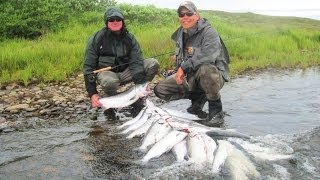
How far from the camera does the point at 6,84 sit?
29.7 ft

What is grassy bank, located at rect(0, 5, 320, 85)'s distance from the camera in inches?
385

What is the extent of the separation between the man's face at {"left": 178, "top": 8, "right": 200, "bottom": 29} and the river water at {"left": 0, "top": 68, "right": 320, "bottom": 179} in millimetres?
1630

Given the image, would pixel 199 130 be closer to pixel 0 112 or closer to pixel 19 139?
pixel 19 139

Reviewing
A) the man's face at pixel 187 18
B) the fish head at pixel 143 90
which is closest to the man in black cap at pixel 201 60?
the man's face at pixel 187 18

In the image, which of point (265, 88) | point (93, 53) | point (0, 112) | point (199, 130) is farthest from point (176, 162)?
point (265, 88)

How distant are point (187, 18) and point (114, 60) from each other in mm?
1492

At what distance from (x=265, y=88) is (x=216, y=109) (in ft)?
9.29

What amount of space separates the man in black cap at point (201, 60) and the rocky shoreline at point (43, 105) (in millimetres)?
1795

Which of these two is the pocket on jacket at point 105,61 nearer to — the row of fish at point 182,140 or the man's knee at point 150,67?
the man's knee at point 150,67

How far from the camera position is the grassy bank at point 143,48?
9.79 metres

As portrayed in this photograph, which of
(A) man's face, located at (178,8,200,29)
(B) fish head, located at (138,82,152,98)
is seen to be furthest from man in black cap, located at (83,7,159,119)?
(A) man's face, located at (178,8,200,29)

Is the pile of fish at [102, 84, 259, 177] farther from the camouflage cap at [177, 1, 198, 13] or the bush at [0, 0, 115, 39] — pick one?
the bush at [0, 0, 115, 39]

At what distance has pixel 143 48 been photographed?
36.9 feet

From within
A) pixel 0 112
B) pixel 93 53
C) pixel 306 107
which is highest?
pixel 93 53
